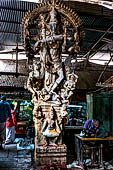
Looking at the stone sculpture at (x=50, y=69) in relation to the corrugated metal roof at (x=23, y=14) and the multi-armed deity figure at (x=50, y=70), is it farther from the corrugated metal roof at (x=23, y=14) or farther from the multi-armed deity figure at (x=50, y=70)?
the corrugated metal roof at (x=23, y=14)

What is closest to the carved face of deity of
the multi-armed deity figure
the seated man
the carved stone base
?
the multi-armed deity figure

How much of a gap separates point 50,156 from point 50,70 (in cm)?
257

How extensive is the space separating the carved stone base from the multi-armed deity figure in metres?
0.21

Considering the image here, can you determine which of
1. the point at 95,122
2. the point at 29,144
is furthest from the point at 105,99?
the point at 29,144

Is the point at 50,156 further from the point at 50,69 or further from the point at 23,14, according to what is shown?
the point at 23,14

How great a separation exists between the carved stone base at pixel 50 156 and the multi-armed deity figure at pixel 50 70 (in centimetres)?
21

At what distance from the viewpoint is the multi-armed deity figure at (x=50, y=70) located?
17.6ft

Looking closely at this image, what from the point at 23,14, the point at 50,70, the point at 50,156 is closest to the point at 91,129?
the point at 50,156

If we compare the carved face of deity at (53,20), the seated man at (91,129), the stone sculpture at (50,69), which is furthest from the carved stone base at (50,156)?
the carved face of deity at (53,20)

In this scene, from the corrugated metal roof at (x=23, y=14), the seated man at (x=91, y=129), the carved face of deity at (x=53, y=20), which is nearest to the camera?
the carved face of deity at (x=53, y=20)

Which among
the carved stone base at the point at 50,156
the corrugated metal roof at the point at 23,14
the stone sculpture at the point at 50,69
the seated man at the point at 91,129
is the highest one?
the corrugated metal roof at the point at 23,14

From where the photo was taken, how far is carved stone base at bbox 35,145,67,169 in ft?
16.9

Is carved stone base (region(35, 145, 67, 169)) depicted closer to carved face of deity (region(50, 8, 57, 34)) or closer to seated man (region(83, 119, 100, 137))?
seated man (region(83, 119, 100, 137))

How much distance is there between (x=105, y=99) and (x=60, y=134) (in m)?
5.52
